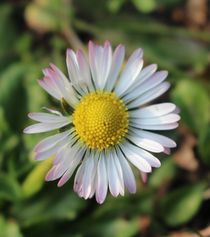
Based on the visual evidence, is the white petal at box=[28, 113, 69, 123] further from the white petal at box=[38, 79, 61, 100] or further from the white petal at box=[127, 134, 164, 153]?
the white petal at box=[127, 134, 164, 153]

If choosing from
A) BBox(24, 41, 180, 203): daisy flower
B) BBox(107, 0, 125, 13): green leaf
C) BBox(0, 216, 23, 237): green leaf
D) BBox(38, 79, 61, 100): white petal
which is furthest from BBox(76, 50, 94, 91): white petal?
BBox(107, 0, 125, 13): green leaf

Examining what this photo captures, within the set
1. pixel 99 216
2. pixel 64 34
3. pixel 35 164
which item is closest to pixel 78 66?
pixel 35 164

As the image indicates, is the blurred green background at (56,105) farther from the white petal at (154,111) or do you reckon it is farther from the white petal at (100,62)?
the white petal at (154,111)

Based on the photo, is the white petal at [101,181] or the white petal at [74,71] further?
the white petal at [74,71]

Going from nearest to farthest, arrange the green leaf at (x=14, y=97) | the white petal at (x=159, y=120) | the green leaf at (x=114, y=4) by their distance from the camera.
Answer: the white petal at (x=159, y=120), the green leaf at (x=14, y=97), the green leaf at (x=114, y=4)

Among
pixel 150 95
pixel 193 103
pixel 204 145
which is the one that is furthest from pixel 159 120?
pixel 193 103

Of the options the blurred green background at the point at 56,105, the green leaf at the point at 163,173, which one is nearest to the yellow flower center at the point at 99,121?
the blurred green background at the point at 56,105
